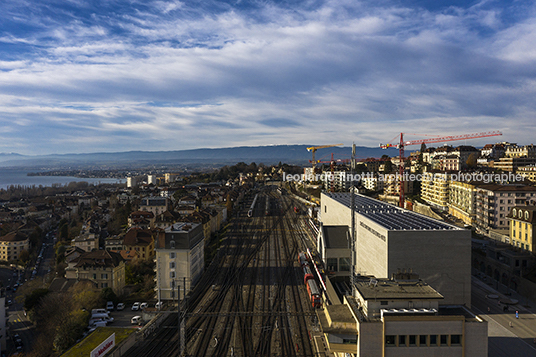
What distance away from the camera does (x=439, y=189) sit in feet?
159

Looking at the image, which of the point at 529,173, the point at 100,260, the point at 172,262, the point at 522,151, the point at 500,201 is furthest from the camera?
the point at 522,151

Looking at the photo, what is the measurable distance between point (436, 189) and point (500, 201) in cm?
1613

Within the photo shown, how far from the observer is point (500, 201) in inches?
1312

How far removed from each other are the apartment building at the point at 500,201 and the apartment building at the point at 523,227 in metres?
7.71

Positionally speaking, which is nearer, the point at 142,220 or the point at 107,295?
the point at 107,295

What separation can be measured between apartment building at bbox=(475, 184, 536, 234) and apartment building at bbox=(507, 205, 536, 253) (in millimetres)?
7706

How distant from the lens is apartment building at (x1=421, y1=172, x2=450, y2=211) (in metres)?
46.7

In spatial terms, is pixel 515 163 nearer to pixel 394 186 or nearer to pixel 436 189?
pixel 436 189

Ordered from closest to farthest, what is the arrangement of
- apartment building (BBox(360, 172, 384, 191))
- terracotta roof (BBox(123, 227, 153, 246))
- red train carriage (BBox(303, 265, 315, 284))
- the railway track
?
the railway track
red train carriage (BBox(303, 265, 315, 284))
terracotta roof (BBox(123, 227, 153, 246))
apartment building (BBox(360, 172, 384, 191))

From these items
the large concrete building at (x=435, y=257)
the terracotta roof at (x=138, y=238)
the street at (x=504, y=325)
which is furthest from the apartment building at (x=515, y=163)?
the terracotta roof at (x=138, y=238)

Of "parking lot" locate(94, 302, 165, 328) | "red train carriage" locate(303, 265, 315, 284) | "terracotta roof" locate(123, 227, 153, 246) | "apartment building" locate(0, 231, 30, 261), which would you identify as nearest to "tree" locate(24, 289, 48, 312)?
"parking lot" locate(94, 302, 165, 328)

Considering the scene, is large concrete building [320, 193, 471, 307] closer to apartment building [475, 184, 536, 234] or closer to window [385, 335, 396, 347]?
window [385, 335, 396, 347]

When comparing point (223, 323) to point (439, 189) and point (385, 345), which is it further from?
point (439, 189)

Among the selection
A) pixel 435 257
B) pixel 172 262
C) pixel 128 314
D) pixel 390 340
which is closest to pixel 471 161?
pixel 435 257
